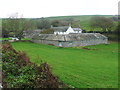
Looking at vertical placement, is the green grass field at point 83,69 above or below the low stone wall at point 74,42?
below

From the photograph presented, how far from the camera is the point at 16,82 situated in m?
7.08

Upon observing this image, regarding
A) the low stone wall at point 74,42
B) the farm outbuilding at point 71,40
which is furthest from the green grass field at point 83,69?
the farm outbuilding at point 71,40

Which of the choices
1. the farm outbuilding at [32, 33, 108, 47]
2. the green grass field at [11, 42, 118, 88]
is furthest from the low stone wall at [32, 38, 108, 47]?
the green grass field at [11, 42, 118, 88]

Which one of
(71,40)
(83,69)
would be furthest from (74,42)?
(83,69)

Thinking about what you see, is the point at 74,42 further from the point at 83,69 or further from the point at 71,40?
the point at 83,69

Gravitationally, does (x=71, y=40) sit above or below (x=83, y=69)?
above

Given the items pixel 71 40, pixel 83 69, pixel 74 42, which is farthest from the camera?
pixel 74 42

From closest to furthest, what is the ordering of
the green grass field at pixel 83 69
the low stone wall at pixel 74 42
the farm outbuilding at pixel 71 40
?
the green grass field at pixel 83 69 → the low stone wall at pixel 74 42 → the farm outbuilding at pixel 71 40

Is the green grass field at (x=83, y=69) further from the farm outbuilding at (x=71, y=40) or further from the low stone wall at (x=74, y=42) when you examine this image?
the farm outbuilding at (x=71, y=40)

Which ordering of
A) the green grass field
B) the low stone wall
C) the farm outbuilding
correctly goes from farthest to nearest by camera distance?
1. the farm outbuilding
2. the low stone wall
3. the green grass field

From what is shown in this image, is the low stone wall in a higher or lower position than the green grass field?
higher

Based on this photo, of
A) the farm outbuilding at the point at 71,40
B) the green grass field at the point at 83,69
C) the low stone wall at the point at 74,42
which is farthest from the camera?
the farm outbuilding at the point at 71,40

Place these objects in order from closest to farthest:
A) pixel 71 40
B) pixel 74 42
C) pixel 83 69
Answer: pixel 83 69, pixel 71 40, pixel 74 42

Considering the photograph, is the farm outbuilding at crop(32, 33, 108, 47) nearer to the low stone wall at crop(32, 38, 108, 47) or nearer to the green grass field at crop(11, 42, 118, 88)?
the low stone wall at crop(32, 38, 108, 47)
